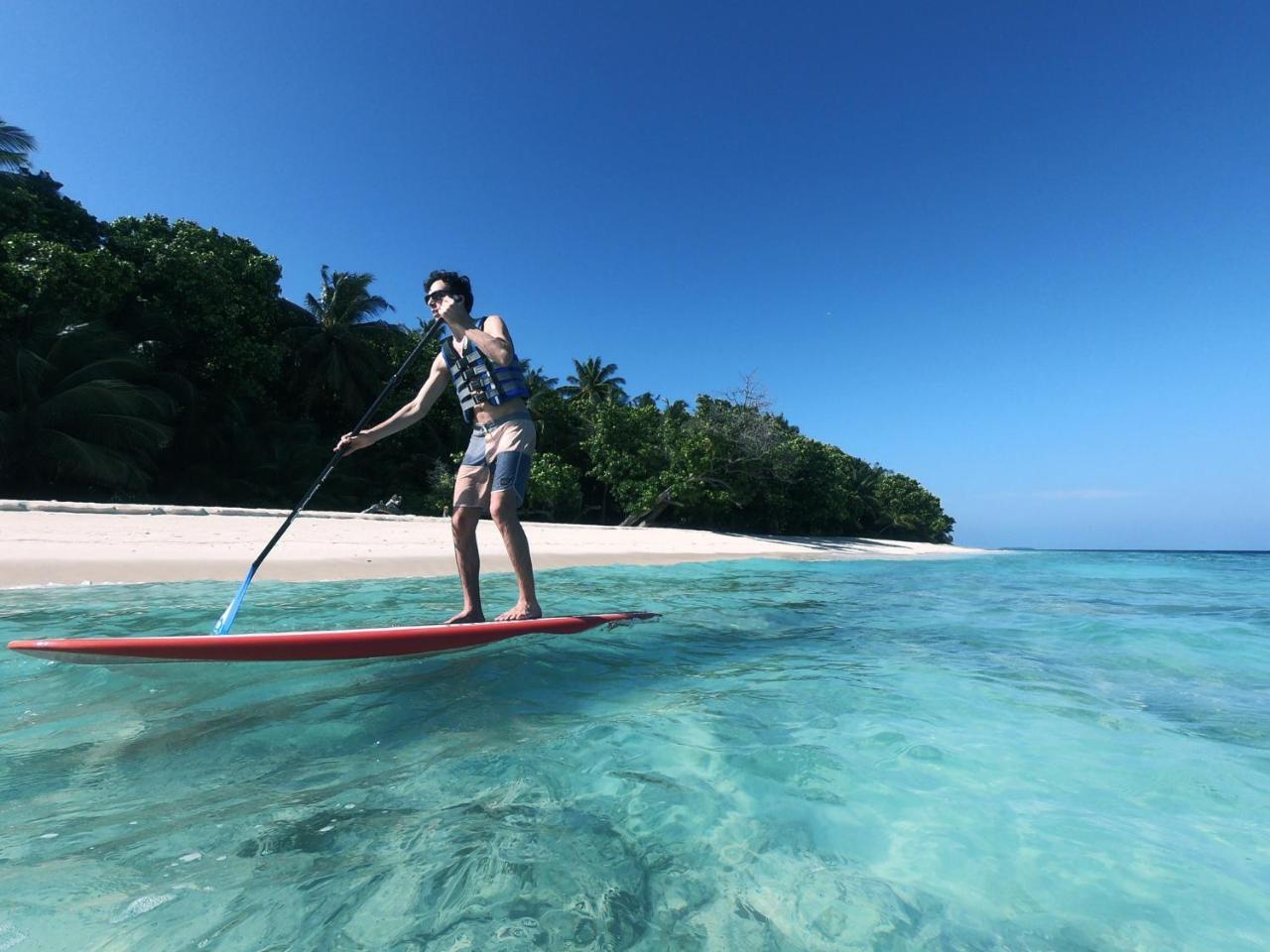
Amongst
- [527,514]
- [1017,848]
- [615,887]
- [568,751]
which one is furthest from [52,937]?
[527,514]

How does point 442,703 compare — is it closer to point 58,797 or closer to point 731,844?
point 58,797

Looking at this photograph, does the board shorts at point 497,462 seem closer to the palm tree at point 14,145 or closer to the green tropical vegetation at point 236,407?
the green tropical vegetation at point 236,407

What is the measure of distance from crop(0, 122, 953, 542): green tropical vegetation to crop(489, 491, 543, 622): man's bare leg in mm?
15463

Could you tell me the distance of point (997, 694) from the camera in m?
3.01

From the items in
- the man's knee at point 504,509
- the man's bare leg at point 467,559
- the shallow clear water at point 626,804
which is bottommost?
the shallow clear water at point 626,804

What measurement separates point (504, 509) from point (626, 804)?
6.64 ft

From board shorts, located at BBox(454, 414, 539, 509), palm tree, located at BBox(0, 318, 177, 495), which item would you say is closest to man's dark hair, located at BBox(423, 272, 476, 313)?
board shorts, located at BBox(454, 414, 539, 509)

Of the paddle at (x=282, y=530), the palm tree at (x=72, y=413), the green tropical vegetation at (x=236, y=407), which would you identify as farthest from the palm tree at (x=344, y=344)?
the paddle at (x=282, y=530)

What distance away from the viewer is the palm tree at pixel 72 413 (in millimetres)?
13617

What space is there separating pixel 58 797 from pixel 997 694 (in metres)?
3.77

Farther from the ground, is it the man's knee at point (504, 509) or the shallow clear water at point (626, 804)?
the man's knee at point (504, 509)

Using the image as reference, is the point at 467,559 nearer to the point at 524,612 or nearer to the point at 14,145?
the point at 524,612

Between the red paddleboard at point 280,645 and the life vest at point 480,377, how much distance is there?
1400 millimetres

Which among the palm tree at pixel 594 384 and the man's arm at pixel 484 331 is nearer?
the man's arm at pixel 484 331
